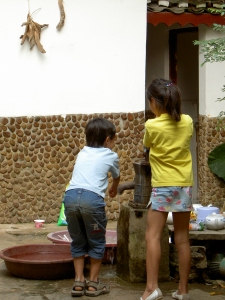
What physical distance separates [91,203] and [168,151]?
0.79 m

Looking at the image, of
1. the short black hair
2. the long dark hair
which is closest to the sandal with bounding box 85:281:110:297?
the short black hair

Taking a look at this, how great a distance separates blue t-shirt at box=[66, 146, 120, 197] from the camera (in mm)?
5816

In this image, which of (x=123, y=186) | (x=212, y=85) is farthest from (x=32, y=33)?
(x=123, y=186)

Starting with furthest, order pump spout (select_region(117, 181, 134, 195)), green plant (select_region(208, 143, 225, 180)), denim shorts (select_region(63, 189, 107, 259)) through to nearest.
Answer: green plant (select_region(208, 143, 225, 180)), pump spout (select_region(117, 181, 134, 195)), denim shorts (select_region(63, 189, 107, 259))

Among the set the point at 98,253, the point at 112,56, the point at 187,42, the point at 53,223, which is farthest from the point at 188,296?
the point at 187,42

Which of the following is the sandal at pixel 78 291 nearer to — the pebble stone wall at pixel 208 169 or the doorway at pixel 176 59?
the pebble stone wall at pixel 208 169

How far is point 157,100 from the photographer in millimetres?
5586

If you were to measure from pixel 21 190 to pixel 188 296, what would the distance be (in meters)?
4.19

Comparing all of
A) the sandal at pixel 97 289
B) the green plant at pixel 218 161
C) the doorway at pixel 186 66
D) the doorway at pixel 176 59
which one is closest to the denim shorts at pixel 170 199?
the sandal at pixel 97 289

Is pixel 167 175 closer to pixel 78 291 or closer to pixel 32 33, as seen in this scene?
pixel 78 291

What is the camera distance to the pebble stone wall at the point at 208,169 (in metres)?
10.2

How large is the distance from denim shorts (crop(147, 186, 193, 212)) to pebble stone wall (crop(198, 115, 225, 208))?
480 cm

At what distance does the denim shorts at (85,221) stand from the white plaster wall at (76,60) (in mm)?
3717

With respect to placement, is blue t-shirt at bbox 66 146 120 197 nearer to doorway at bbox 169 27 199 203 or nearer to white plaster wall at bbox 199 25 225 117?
white plaster wall at bbox 199 25 225 117
